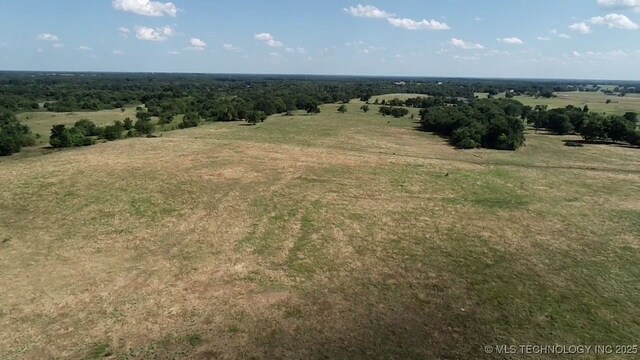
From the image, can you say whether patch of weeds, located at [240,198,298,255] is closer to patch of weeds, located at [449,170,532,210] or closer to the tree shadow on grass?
patch of weeds, located at [449,170,532,210]

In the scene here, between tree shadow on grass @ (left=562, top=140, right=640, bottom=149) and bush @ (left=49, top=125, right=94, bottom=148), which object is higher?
bush @ (left=49, top=125, right=94, bottom=148)

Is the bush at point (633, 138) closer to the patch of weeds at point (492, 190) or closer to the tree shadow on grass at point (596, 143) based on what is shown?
the tree shadow on grass at point (596, 143)

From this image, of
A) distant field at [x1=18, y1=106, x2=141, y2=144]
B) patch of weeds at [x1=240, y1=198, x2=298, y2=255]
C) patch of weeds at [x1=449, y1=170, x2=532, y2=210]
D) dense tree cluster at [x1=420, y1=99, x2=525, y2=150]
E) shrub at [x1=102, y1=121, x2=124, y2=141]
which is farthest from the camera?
distant field at [x1=18, y1=106, x2=141, y2=144]

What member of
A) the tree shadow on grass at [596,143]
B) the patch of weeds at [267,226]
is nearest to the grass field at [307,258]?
the patch of weeds at [267,226]

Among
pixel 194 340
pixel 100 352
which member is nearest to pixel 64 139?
pixel 100 352

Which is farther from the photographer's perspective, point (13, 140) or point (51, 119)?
point (51, 119)

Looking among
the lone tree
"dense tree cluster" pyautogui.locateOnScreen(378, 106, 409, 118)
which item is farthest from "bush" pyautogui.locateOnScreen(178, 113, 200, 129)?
"dense tree cluster" pyautogui.locateOnScreen(378, 106, 409, 118)

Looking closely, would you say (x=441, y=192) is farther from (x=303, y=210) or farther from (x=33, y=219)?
(x=33, y=219)

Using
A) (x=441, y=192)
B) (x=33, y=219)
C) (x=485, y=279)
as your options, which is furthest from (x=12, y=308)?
(x=441, y=192)

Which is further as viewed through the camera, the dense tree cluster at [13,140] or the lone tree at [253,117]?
the lone tree at [253,117]

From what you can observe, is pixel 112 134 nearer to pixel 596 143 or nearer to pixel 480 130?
pixel 480 130
